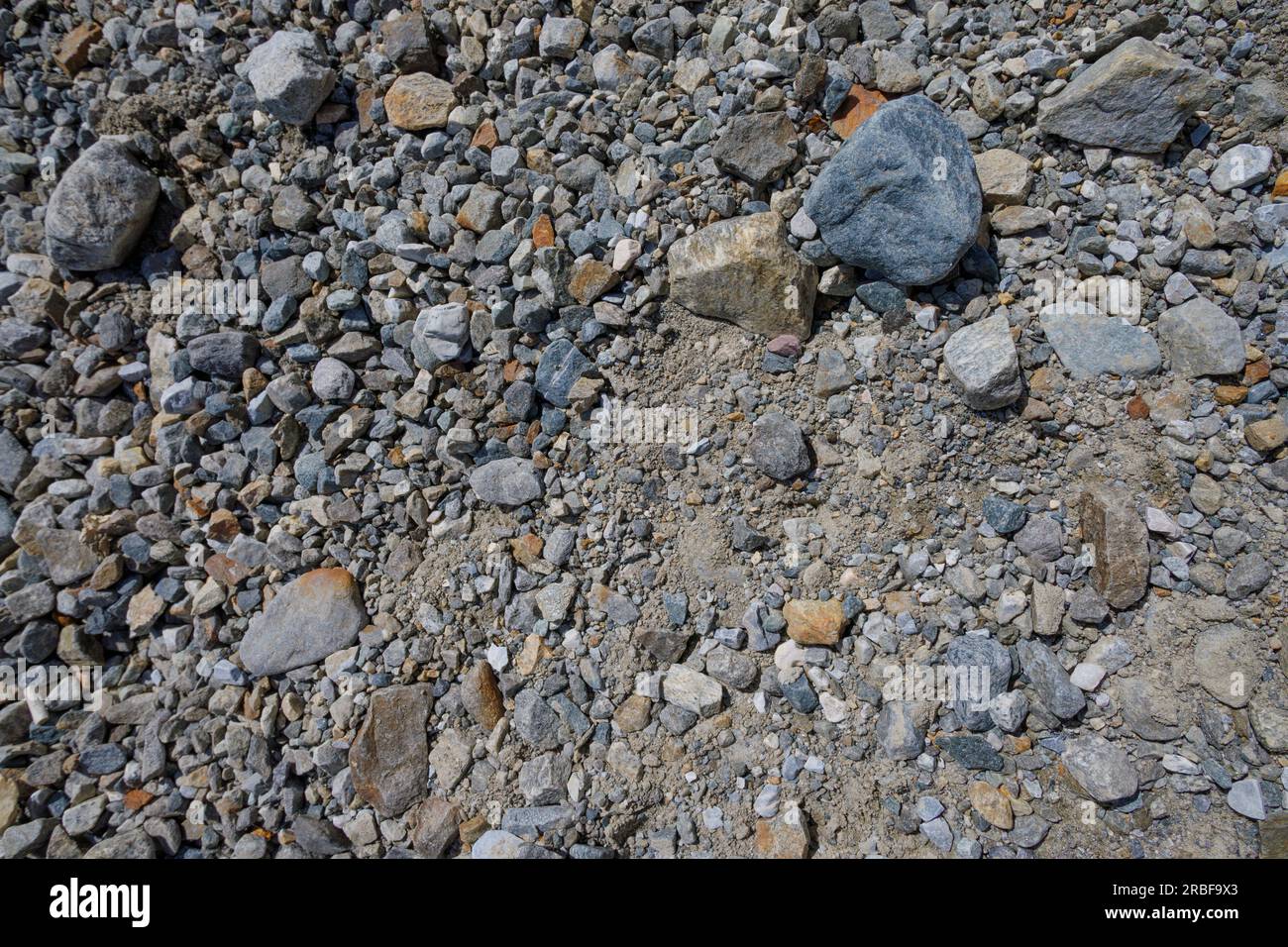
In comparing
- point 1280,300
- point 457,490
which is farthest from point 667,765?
point 1280,300

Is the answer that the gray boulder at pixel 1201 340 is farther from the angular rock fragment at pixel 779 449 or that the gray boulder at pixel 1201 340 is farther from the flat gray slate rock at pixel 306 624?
the flat gray slate rock at pixel 306 624

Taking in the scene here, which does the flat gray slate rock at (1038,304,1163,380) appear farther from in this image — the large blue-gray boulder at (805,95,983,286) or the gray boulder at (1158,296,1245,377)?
the large blue-gray boulder at (805,95,983,286)

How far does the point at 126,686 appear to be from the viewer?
3.62 metres

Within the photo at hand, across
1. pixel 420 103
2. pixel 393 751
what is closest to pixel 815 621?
pixel 393 751

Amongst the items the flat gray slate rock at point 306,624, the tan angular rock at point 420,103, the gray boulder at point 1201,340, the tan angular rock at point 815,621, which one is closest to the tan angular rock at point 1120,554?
the gray boulder at point 1201,340

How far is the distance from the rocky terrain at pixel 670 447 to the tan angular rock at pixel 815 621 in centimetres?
5

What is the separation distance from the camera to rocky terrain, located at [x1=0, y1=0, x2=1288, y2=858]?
276 cm

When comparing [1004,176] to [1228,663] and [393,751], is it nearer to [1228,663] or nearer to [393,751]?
[1228,663]

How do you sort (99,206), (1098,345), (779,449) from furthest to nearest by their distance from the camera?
1. (99,206)
2. (779,449)
3. (1098,345)

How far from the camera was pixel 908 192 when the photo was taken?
299 centimetres

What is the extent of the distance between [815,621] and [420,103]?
3.38 meters

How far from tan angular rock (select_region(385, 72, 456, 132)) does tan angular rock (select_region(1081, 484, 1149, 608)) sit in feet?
12.2

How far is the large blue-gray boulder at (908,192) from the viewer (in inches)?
117

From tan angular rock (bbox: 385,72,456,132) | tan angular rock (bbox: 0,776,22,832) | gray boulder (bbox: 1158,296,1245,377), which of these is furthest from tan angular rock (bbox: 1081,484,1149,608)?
tan angular rock (bbox: 0,776,22,832)
